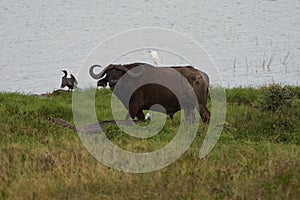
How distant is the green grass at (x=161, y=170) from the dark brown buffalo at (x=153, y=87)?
0.41m

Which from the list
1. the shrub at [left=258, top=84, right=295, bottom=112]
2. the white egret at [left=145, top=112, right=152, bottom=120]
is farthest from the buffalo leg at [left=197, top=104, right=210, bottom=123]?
the shrub at [left=258, top=84, right=295, bottom=112]

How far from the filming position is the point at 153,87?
430 inches

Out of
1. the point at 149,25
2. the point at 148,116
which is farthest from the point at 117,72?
the point at 149,25

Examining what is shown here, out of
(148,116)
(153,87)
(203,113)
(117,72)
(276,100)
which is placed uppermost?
(117,72)

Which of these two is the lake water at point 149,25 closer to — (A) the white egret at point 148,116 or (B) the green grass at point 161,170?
(A) the white egret at point 148,116

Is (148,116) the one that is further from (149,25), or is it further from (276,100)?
(149,25)

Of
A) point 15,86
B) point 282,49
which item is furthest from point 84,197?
point 282,49

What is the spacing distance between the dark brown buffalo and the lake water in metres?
7.25

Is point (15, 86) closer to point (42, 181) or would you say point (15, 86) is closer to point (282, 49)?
point (282, 49)

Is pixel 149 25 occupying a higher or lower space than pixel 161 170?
lower

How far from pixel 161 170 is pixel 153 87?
3232 mm

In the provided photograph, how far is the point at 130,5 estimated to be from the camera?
4359cm

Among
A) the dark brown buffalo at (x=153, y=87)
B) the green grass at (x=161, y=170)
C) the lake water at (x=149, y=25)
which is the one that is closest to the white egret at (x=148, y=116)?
the dark brown buffalo at (x=153, y=87)

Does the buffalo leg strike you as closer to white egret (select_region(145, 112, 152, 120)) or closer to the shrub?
white egret (select_region(145, 112, 152, 120))
